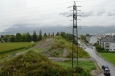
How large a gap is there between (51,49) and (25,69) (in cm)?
2961

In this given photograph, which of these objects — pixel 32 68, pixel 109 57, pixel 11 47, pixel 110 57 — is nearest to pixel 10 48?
pixel 11 47

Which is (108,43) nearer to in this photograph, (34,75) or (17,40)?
(17,40)

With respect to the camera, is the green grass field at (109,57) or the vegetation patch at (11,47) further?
the vegetation patch at (11,47)

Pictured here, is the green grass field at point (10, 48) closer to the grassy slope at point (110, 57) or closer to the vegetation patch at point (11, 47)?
the vegetation patch at point (11, 47)

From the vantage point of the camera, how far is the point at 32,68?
1053 inches

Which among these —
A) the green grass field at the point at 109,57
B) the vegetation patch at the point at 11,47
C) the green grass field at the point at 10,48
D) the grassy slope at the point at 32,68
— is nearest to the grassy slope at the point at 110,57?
the green grass field at the point at 109,57

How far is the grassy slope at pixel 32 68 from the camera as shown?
25055 millimetres

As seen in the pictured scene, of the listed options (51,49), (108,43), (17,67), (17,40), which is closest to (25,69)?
(17,67)

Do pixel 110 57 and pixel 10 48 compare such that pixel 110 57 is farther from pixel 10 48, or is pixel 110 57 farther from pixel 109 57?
pixel 10 48

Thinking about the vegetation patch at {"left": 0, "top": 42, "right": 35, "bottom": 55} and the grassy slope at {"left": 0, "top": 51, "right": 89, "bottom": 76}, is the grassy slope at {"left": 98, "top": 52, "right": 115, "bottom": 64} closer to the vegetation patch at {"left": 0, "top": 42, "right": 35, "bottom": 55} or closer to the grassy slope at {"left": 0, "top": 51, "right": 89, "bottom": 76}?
the grassy slope at {"left": 0, "top": 51, "right": 89, "bottom": 76}

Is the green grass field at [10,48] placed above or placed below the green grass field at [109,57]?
above

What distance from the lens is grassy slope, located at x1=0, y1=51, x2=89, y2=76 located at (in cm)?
2505

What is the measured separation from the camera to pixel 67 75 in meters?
25.4

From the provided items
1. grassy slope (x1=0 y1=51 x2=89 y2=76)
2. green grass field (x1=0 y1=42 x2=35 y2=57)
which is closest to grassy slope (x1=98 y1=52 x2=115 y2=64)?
grassy slope (x1=0 y1=51 x2=89 y2=76)
